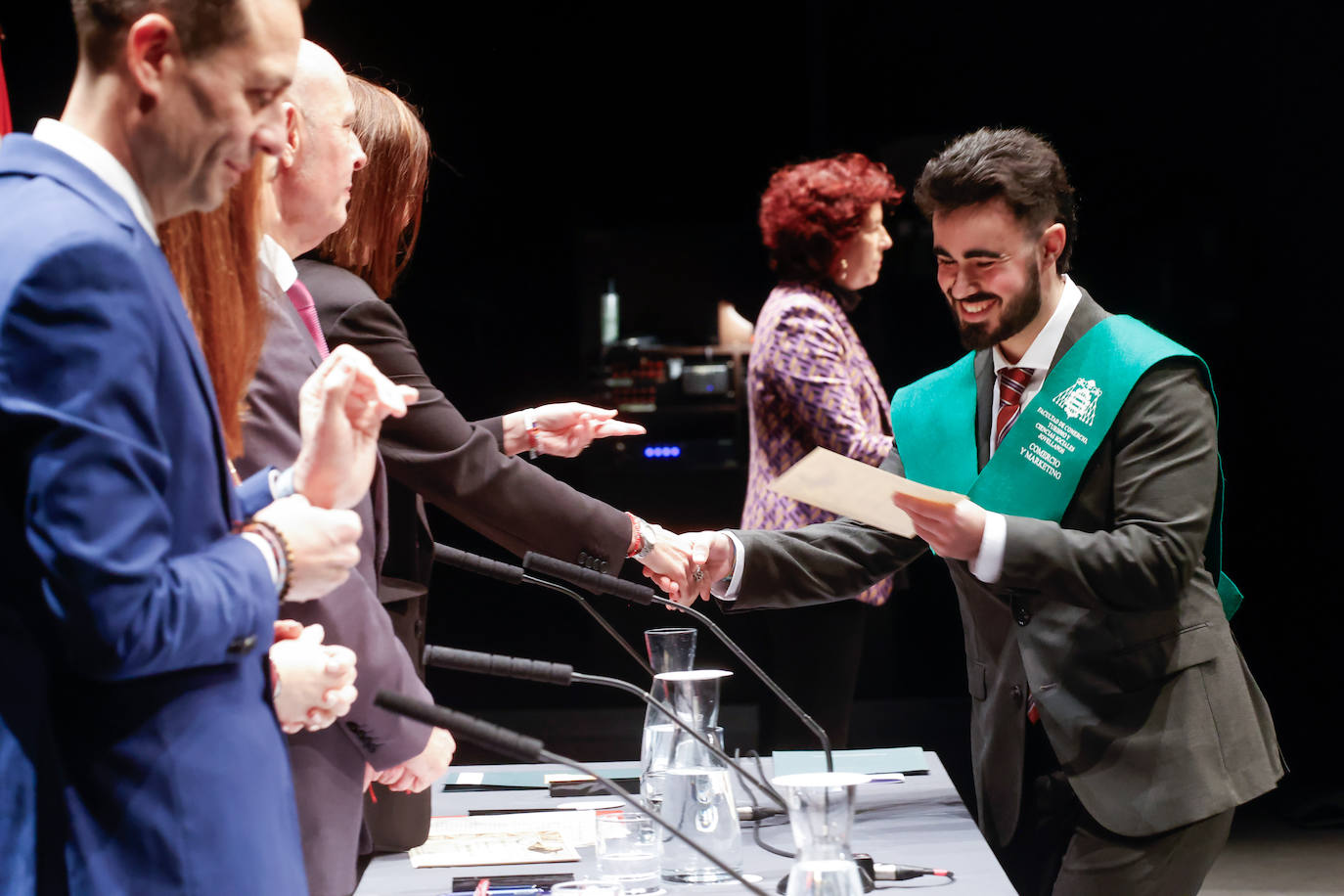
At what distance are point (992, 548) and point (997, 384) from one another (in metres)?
0.32

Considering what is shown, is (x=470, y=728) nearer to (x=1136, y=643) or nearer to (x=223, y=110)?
(x=223, y=110)

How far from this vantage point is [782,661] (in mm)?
2869

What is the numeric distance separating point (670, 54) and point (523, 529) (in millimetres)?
3075

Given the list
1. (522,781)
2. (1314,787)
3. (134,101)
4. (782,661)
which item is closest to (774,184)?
(782,661)

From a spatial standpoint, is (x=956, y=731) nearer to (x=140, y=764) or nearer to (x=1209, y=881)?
(x=1209, y=881)

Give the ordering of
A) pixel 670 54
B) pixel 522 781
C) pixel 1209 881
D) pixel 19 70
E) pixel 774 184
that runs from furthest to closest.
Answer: pixel 670 54 → pixel 19 70 → pixel 1209 881 → pixel 774 184 → pixel 522 781

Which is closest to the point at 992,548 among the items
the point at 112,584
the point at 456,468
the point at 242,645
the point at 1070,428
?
the point at 1070,428

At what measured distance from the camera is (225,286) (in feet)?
3.50

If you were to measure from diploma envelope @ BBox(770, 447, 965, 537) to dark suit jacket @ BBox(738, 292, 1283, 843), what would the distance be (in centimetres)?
15

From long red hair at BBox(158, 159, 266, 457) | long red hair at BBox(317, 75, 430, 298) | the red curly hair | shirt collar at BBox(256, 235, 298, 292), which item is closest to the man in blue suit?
long red hair at BBox(158, 159, 266, 457)

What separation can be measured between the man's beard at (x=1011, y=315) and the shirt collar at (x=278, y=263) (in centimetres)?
92

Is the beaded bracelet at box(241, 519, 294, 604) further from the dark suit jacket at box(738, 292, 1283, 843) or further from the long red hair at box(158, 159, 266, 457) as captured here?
the dark suit jacket at box(738, 292, 1283, 843)

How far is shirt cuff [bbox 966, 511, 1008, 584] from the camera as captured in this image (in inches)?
66.4

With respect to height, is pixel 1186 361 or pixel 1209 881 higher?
pixel 1186 361
